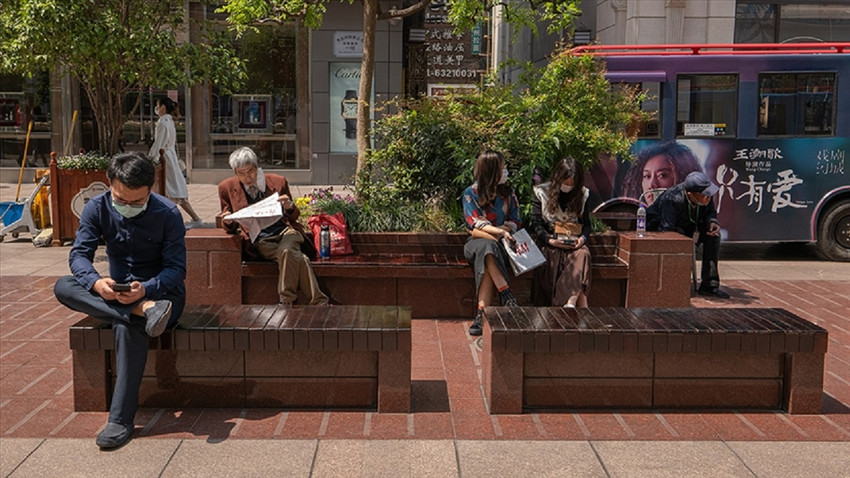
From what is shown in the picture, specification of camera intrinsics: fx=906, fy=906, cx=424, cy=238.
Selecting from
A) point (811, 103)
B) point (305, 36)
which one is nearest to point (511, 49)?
point (305, 36)

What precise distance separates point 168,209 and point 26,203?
25.2 ft

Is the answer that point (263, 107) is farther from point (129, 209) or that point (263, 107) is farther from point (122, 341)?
point (122, 341)

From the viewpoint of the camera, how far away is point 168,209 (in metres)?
5.22

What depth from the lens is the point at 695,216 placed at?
902 centimetres

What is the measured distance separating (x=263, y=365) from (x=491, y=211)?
271 centimetres

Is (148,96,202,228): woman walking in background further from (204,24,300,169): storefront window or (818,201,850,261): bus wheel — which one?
(818,201,850,261): bus wheel

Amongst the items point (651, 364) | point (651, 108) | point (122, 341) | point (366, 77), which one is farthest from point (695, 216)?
point (122, 341)

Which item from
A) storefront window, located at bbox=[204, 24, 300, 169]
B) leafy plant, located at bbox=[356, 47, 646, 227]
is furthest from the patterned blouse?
storefront window, located at bbox=[204, 24, 300, 169]

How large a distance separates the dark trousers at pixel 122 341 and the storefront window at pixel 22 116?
16.7 meters

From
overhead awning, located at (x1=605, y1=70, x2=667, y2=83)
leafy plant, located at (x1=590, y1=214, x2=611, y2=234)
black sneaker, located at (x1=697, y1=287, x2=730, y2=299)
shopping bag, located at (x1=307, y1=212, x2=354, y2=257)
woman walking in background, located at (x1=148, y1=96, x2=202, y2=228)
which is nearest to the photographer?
shopping bag, located at (x1=307, y1=212, x2=354, y2=257)

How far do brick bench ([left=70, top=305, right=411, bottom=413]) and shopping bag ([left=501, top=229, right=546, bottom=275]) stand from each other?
1.92 metres

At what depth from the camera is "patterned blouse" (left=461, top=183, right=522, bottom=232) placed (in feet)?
23.7

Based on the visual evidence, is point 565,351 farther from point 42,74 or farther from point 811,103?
point 42,74

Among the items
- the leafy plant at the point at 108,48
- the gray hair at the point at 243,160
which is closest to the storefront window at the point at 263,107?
the leafy plant at the point at 108,48
